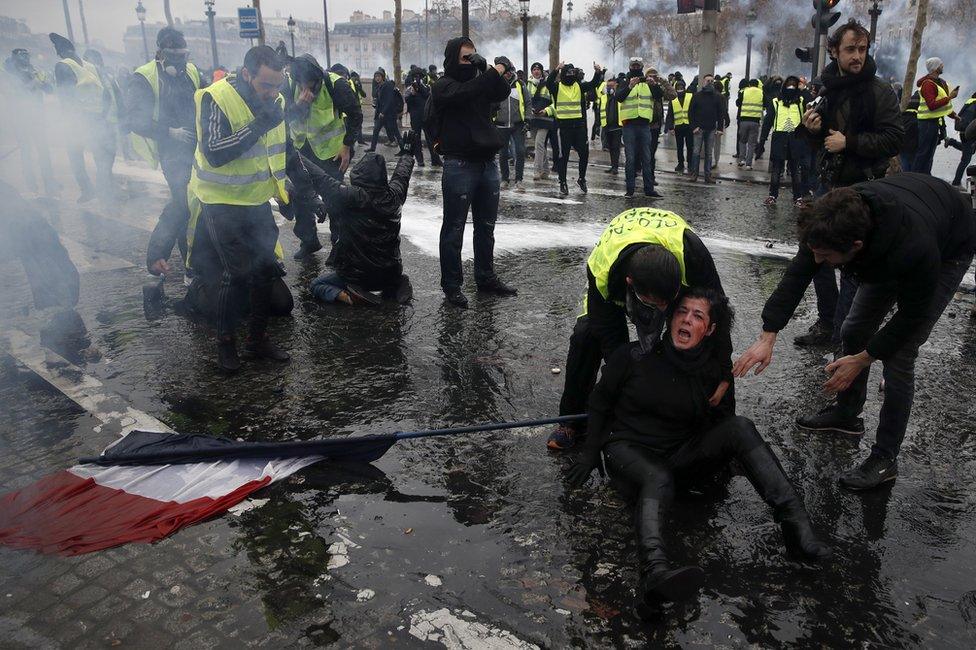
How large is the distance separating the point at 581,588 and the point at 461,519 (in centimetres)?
63

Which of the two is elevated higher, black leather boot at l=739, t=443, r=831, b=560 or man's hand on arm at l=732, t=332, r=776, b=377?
man's hand on arm at l=732, t=332, r=776, b=377

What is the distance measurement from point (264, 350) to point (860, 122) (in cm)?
400

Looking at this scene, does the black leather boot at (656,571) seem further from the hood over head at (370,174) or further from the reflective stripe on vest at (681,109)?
the reflective stripe on vest at (681,109)

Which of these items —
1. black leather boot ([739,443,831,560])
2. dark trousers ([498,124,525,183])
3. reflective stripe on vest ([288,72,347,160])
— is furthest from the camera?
dark trousers ([498,124,525,183])

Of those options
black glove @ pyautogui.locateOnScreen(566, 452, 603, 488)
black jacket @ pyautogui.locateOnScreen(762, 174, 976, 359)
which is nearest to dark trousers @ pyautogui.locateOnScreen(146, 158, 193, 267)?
black glove @ pyautogui.locateOnScreen(566, 452, 603, 488)

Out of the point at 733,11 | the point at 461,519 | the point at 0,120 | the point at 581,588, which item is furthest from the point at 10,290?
the point at 733,11

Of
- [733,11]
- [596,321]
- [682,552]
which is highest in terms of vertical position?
[733,11]

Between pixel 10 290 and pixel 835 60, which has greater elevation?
pixel 835 60

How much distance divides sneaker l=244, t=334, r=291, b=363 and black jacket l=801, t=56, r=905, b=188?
12.1 ft

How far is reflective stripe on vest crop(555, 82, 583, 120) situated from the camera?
11453 millimetres

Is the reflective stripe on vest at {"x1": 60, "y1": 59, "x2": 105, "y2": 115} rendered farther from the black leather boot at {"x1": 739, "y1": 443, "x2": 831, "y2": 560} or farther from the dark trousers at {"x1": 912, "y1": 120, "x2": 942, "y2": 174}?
the dark trousers at {"x1": 912, "y1": 120, "x2": 942, "y2": 174}

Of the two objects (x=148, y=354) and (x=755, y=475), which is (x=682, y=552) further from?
(x=148, y=354)

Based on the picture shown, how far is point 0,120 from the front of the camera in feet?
23.4

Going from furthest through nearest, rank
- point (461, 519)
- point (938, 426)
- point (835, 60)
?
point (835, 60) < point (938, 426) < point (461, 519)
